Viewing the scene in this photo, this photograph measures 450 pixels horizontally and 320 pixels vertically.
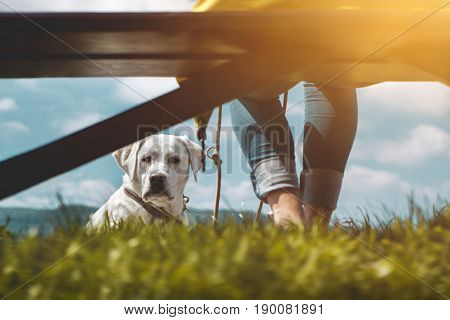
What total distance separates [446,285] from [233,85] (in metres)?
0.86

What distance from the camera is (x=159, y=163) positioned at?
301 centimetres

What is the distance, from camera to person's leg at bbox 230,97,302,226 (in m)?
2.35

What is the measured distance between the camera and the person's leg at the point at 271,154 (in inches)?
92.4

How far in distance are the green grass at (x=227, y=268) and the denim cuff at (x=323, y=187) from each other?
0.72 meters

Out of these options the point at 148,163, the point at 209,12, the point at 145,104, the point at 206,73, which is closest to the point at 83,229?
the point at 145,104

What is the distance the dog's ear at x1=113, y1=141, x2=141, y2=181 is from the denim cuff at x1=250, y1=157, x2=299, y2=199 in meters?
0.82

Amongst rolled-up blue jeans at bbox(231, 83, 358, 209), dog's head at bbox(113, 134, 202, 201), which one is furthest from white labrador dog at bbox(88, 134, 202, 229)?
rolled-up blue jeans at bbox(231, 83, 358, 209)

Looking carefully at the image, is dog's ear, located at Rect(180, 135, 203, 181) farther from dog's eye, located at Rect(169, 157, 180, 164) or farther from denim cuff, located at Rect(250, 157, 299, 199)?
denim cuff, located at Rect(250, 157, 299, 199)

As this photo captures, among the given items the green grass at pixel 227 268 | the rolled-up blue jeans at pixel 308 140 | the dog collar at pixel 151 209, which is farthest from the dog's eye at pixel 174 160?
the green grass at pixel 227 268

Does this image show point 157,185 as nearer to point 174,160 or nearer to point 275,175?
point 174,160

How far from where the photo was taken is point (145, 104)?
1.92 metres

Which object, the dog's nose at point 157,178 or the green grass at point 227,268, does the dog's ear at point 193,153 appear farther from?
the green grass at point 227,268

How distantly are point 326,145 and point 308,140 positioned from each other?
8cm

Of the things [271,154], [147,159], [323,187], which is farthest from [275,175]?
[147,159]
